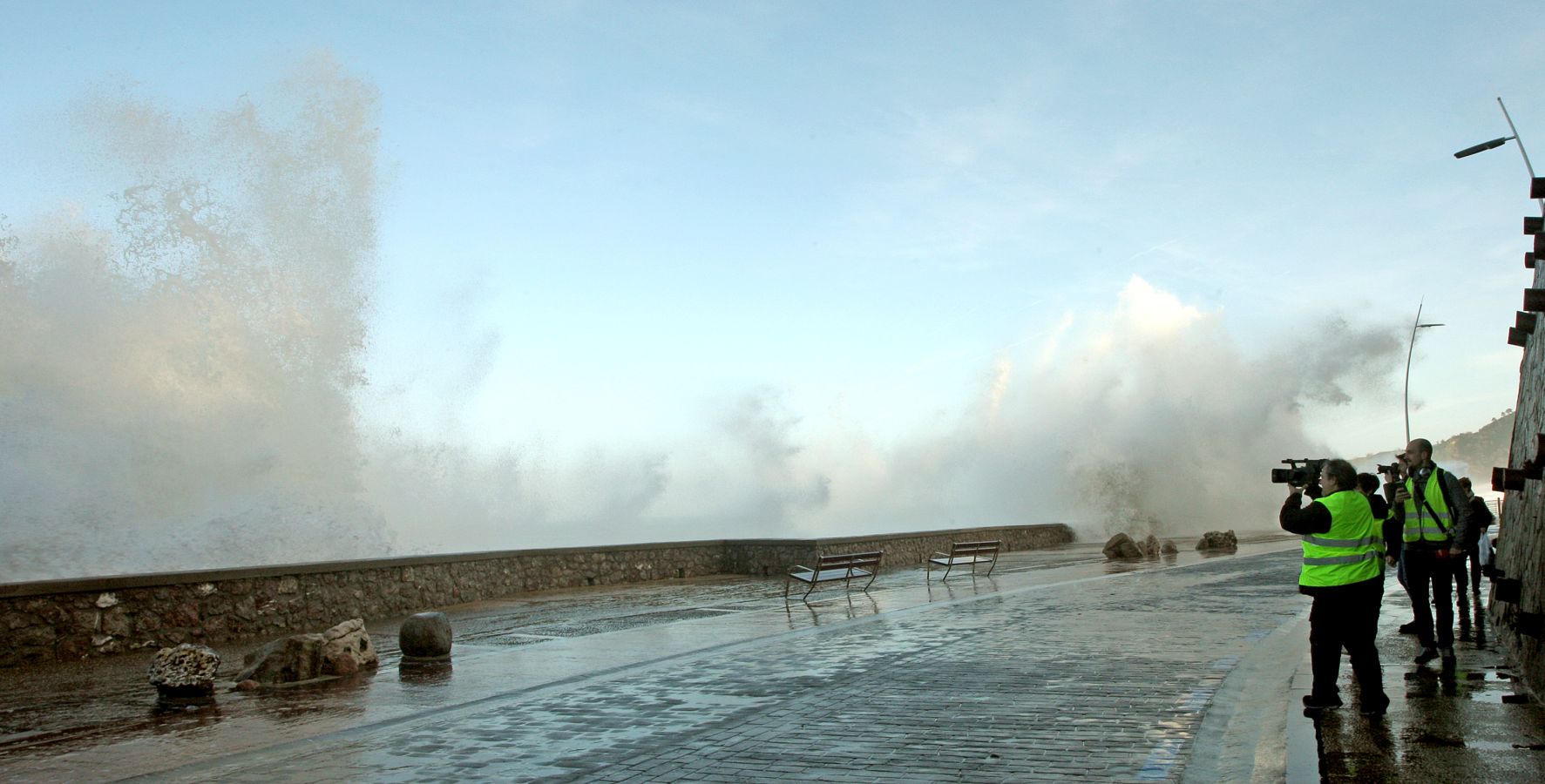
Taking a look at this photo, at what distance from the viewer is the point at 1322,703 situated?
243 inches

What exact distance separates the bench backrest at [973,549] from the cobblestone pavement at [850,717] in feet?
28.1

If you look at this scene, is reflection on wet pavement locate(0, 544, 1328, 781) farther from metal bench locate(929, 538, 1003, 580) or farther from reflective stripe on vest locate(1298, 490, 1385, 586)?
Result: metal bench locate(929, 538, 1003, 580)

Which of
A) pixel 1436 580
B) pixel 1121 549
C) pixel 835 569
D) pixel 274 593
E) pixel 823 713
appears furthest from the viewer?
pixel 1121 549

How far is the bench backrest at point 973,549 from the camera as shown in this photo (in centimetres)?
1994

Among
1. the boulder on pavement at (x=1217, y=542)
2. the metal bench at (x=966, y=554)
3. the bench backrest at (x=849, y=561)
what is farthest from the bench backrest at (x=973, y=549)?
the boulder on pavement at (x=1217, y=542)

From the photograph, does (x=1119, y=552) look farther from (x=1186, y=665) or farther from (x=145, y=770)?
(x=145, y=770)

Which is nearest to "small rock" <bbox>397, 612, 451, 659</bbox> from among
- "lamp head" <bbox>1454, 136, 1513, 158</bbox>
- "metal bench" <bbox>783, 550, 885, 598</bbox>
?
"metal bench" <bbox>783, 550, 885, 598</bbox>

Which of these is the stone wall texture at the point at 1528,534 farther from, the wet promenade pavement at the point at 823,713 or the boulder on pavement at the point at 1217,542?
the boulder on pavement at the point at 1217,542

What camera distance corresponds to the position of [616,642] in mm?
10922

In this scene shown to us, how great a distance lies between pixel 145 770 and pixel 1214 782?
522 centimetres

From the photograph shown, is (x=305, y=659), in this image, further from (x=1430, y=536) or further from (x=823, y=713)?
→ (x=1430, y=536)

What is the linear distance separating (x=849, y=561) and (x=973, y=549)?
412cm

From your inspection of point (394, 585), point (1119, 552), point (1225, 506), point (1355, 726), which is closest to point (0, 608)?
point (394, 585)

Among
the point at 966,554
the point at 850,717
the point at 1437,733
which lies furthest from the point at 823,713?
the point at 966,554
